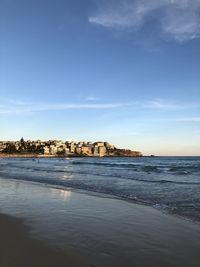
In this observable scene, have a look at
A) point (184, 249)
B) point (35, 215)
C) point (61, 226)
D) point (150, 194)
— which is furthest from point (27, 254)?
point (150, 194)

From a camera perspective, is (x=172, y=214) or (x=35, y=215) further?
(x=172, y=214)

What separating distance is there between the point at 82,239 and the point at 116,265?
1.58m

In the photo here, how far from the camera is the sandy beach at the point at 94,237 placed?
5.51 m

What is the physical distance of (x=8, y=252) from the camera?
222 inches

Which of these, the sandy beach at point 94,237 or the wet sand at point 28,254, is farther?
the sandy beach at point 94,237

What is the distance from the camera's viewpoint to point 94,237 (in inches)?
274

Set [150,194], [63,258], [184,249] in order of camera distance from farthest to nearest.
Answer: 1. [150,194]
2. [184,249]
3. [63,258]

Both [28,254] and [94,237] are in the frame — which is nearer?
[28,254]

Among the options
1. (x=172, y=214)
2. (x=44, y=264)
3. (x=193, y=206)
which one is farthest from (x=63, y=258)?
(x=193, y=206)

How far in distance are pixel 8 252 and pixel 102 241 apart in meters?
1.88

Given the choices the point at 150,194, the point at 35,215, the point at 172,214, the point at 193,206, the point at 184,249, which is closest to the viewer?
the point at 184,249

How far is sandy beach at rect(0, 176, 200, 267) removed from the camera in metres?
5.51

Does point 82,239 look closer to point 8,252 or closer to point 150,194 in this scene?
point 8,252

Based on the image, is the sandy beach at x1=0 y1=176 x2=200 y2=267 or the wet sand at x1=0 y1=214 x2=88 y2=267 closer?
the wet sand at x1=0 y1=214 x2=88 y2=267
